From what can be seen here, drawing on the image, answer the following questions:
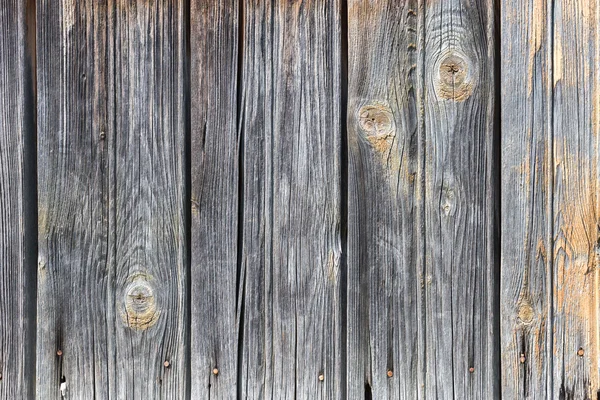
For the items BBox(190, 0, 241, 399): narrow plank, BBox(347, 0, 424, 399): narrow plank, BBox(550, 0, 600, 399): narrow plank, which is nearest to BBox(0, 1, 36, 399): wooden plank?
BBox(190, 0, 241, 399): narrow plank

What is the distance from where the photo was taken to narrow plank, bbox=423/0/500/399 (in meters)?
1.67

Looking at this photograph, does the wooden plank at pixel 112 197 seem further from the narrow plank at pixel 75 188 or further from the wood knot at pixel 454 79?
the wood knot at pixel 454 79

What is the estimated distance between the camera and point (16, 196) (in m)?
1.76

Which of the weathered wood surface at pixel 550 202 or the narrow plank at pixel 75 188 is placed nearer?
the weathered wood surface at pixel 550 202

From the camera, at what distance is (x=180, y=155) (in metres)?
1.72

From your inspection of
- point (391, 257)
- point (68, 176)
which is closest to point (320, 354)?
point (391, 257)

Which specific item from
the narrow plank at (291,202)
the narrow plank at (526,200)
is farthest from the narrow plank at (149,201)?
the narrow plank at (526,200)

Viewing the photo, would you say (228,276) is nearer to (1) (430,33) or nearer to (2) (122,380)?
(2) (122,380)

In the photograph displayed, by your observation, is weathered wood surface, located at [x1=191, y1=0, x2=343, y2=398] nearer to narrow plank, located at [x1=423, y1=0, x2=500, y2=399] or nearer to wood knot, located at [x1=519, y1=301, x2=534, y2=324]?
narrow plank, located at [x1=423, y1=0, x2=500, y2=399]

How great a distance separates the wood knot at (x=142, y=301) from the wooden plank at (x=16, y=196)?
34 cm

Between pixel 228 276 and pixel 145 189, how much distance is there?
381 millimetres

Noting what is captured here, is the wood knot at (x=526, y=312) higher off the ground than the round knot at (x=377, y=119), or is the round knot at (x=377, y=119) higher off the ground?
the round knot at (x=377, y=119)

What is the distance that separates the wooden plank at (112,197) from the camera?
173cm

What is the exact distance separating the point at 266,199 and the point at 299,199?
104 mm
